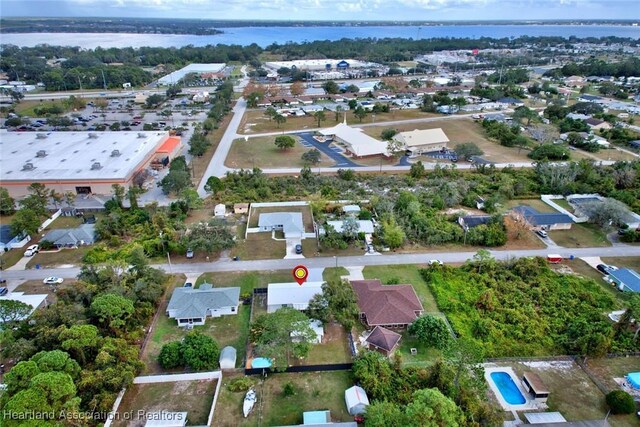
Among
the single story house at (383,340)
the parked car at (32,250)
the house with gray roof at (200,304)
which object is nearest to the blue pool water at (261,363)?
the house with gray roof at (200,304)

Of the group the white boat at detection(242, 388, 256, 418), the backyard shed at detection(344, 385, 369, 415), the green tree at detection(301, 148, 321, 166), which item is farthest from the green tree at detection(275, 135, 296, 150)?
the backyard shed at detection(344, 385, 369, 415)

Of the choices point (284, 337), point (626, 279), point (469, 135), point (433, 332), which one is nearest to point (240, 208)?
point (284, 337)

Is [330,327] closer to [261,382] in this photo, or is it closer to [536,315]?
[261,382]

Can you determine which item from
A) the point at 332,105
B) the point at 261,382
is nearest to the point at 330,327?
the point at 261,382

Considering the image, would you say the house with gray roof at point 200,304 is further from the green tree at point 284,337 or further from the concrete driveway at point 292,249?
the concrete driveway at point 292,249

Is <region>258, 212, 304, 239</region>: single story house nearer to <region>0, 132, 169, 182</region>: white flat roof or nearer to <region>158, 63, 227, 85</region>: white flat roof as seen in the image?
<region>0, 132, 169, 182</region>: white flat roof

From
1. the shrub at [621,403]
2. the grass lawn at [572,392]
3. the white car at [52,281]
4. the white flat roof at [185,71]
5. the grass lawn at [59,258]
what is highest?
the shrub at [621,403]
